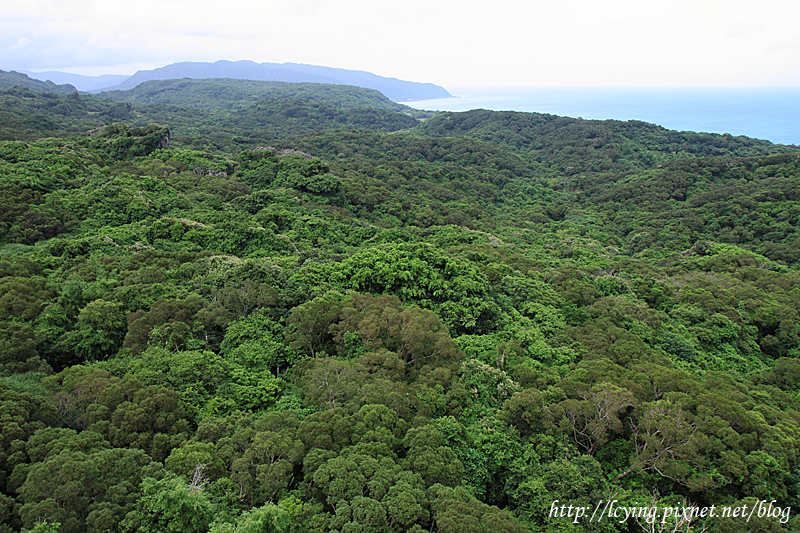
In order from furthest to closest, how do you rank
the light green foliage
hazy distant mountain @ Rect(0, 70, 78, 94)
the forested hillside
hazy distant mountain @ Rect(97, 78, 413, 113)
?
1. hazy distant mountain @ Rect(97, 78, 413, 113)
2. hazy distant mountain @ Rect(0, 70, 78, 94)
3. the forested hillside
4. the light green foliage

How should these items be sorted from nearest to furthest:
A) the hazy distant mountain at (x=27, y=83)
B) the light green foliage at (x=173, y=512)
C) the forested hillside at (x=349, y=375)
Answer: the light green foliage at (x=173, y=512) → the forested hillside at (x=349, y=375) → the hazy distant mountain at (x=27, y=83)

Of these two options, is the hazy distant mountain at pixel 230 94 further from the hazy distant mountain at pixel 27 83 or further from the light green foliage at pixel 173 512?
the light green foliage at pixel 173 512

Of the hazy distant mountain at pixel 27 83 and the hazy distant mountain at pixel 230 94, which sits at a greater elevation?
the hazy distant mountain at pixel 230 94

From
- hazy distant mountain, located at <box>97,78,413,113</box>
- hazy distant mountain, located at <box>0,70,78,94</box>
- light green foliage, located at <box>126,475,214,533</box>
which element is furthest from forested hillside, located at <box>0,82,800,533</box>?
hazy distant mountain, located at <box>0,70,78,94</box>

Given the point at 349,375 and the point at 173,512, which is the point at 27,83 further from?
the point at 173,512

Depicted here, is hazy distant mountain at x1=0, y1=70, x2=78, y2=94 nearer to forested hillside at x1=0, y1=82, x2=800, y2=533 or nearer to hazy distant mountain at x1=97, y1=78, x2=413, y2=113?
hazy distant mountain at x1=97, y1=78, x2=413, y2=113

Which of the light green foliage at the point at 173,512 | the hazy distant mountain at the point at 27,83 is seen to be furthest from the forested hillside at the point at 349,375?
the hazy distant mountain at the point at 27,83

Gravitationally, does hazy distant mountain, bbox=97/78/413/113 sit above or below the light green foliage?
above

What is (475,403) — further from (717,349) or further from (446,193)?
(446,193)

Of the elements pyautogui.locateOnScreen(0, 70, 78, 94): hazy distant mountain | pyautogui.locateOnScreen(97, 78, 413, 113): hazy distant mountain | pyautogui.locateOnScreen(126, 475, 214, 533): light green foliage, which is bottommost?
pyautogui.locateOnScreen(126, 475, 214, 533): light green foliage
